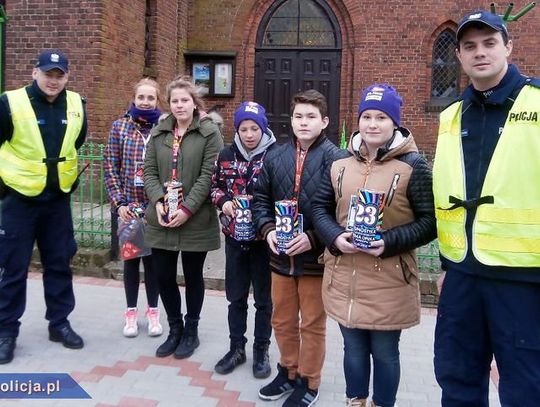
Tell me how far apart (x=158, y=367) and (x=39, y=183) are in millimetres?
1497

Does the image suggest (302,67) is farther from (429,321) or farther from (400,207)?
(400,207)

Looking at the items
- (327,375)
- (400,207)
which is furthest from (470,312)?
(327,375)

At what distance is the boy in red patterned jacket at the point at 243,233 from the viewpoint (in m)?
3.46

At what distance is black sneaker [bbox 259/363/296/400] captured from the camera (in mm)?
3383

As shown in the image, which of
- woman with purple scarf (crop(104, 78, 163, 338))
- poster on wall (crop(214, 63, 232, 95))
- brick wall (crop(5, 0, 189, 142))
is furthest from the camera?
poster on wall (crop(214, 63, 232, 95))

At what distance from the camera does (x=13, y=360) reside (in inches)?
152

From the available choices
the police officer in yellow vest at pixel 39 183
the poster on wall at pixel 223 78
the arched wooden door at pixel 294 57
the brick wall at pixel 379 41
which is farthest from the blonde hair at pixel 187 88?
the poster on wall at pixel 223 78

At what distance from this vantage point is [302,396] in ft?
10.8

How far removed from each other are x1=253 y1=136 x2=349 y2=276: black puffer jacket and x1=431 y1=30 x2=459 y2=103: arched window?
9950 millimetres

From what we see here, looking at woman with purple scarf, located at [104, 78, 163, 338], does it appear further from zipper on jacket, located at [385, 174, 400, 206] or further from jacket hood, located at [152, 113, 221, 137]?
zipper on jacket, located at [385, 174, 400, 206]

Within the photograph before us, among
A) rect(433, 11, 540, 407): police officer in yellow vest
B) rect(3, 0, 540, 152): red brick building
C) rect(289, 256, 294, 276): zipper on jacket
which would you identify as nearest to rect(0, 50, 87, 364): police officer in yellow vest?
rect(289, 256, 294, 276): zipper on jacket

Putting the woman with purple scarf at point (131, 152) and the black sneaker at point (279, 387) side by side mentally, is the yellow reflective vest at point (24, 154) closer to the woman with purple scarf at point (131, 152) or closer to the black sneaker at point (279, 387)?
the woman with purple scarf at point (131, 152)

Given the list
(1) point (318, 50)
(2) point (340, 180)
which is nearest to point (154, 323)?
(2) point (340, 180)

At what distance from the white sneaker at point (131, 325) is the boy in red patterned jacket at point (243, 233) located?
0.90 meters
